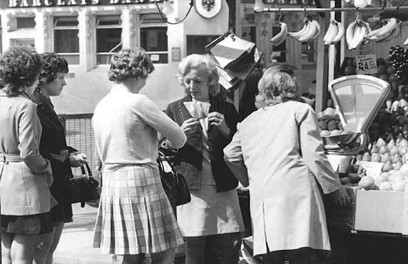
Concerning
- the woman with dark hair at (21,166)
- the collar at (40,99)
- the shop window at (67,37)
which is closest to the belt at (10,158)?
the woman with dark hair at (21,166)

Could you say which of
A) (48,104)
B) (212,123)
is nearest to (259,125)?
(212,123)

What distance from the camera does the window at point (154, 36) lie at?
1137 inches

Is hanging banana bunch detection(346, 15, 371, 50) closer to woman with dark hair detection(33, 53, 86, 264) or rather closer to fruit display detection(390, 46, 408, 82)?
fruit display detection(390, 46, 408, 82)

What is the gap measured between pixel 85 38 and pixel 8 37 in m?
2.90

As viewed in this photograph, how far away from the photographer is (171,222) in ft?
16.8

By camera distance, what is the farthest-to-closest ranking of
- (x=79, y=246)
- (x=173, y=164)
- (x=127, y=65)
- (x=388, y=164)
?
(x=79, y=246)
(x=388, y=164)
(x=173, y=164)
(x=127, y=65)

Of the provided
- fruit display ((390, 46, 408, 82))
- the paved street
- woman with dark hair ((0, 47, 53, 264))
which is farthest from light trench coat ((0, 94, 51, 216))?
fruit display ((390, 46, 408, 82))

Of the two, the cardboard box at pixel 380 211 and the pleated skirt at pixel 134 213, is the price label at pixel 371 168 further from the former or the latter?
the pleated skirt at pixel 134 213

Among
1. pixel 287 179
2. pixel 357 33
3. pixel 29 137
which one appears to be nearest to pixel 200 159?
pixel 287 179

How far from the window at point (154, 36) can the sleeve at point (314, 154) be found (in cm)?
2428

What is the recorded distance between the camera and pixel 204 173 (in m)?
5.57

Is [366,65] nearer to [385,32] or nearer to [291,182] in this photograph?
[385,32]

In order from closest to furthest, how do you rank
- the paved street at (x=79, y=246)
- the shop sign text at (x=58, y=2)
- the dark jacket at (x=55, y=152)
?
1. the dark jacket at (x=55, y=152)
2. the paved street at (x=79, y=246)
3. the shop sign text at (x=58, y=2)

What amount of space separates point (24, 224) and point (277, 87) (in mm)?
1833
